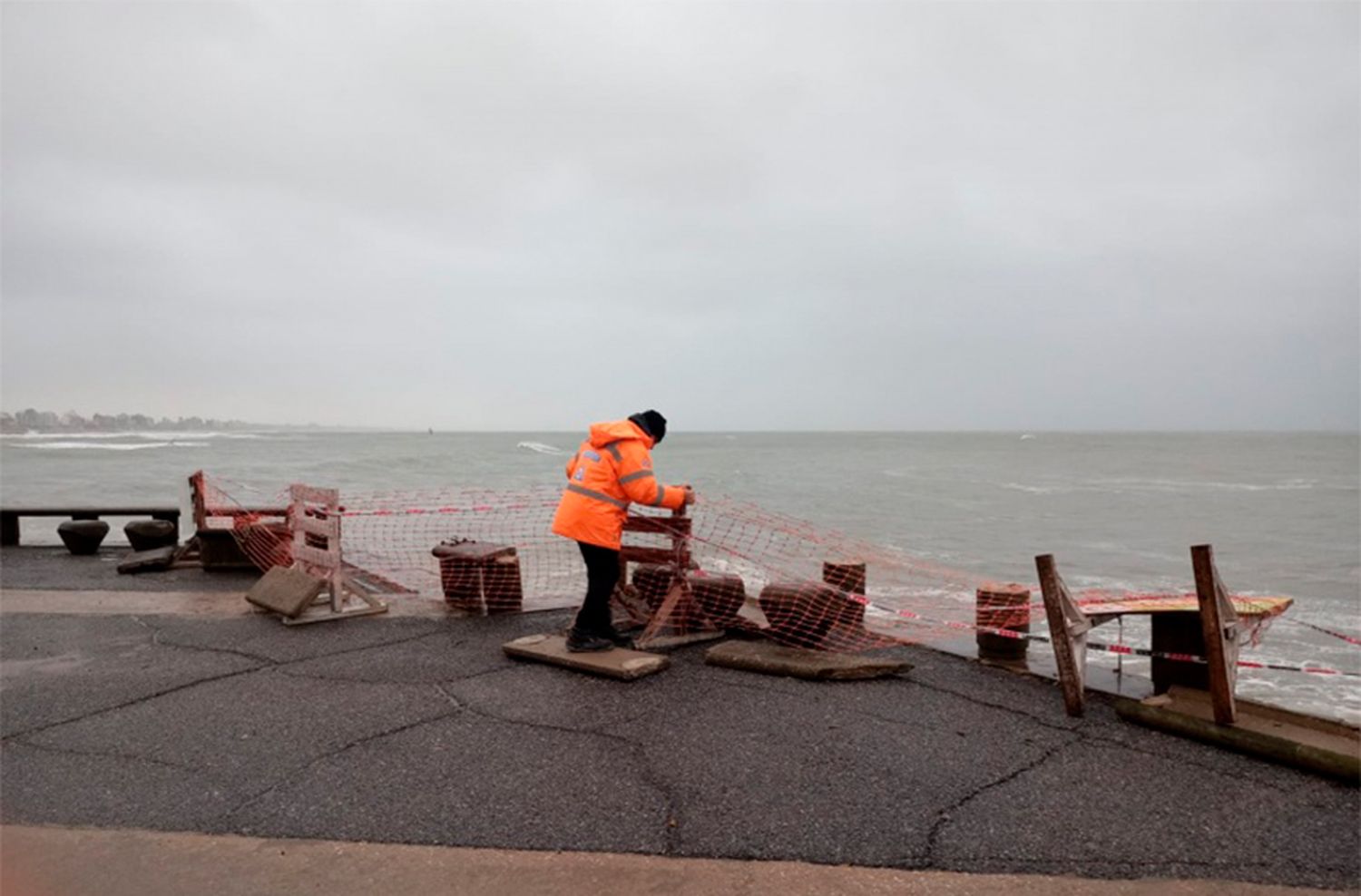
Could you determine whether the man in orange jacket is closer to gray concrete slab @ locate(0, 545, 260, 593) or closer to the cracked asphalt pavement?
the cracked asphalt pavement

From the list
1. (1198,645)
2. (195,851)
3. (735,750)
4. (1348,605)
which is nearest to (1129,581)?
(1348,605)

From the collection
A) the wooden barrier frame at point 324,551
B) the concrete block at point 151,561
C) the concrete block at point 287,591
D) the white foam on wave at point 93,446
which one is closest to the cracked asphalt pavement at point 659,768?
the concrete block at point 287,591

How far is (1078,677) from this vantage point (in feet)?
18.5

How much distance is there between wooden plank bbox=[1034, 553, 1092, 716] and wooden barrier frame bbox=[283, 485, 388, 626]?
21.0 feet

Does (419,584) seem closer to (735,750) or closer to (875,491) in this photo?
(735,750)

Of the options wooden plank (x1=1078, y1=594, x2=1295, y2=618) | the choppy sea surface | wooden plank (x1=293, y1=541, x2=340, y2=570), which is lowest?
the choppy sea surface

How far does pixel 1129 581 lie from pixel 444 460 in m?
67.5

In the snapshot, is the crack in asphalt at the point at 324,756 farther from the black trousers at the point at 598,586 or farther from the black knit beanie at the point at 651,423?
the black knit beanie at the point at 651,423

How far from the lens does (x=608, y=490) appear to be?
21.4ft

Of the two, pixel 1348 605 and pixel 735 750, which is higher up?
pixel 735 750

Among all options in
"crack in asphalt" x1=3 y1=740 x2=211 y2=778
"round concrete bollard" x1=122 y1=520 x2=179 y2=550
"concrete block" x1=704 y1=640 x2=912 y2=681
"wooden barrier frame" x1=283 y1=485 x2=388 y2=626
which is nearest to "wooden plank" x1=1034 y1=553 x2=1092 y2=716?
"concrete block" x1=704 y1=640 x2=912 y2=681

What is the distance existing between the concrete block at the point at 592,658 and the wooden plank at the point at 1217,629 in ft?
12.2

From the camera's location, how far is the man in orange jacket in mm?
6430

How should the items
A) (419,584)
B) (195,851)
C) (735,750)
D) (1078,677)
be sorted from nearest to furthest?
(195,851) → (735,750) → (1078,677) → (419,584)
